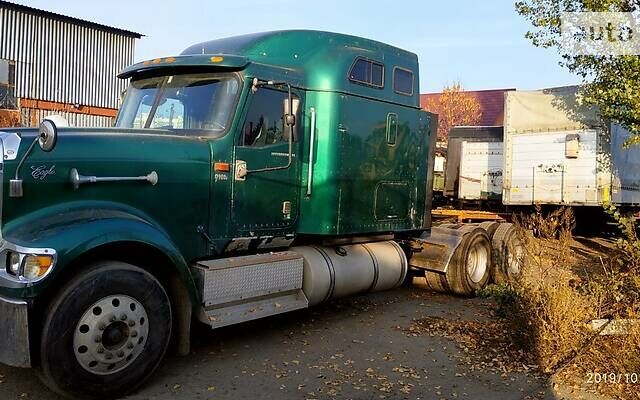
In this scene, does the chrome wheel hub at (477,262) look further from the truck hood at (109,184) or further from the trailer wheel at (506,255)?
the truck hood at (109,184)

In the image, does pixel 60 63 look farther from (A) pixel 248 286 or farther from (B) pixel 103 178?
(B) pixel 103 178

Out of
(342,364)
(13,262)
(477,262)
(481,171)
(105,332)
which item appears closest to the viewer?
(13,262)

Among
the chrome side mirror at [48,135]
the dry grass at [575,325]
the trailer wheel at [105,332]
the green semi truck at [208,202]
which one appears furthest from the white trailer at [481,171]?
the chrome side mirror at [48,135]

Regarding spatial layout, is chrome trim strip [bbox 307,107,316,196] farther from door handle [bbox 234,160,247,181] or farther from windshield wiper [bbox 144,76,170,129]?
windshield wiper [bbox 144,76,170,129]

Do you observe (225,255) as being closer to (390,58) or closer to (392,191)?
(392,191)

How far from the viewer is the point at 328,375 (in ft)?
17.1

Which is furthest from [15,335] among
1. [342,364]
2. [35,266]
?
[342,364]

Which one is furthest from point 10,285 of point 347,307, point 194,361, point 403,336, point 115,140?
point 347,307

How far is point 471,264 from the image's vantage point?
30.3 ft

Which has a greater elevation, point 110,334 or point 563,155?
point 563,155

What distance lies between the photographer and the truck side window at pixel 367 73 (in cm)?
675

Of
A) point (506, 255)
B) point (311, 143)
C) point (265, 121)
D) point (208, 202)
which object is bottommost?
point (506, 255)

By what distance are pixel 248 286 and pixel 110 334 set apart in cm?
150

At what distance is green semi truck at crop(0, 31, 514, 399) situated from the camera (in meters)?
4.28
